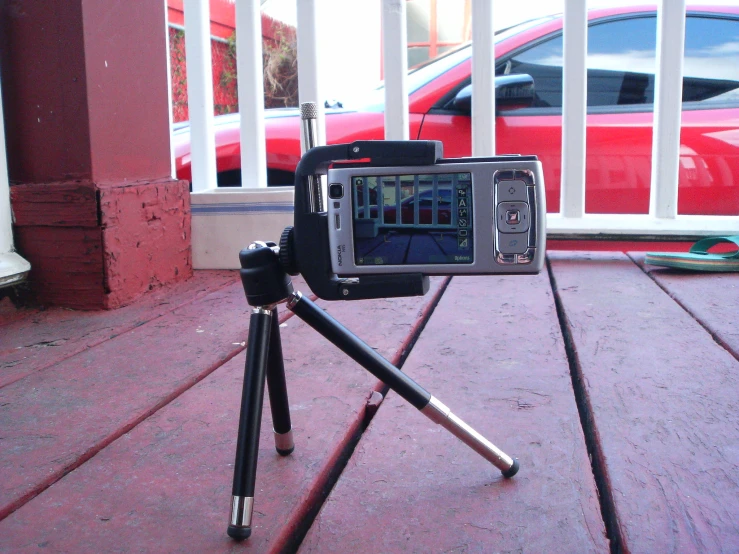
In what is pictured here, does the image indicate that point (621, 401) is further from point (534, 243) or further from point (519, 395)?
point (534, 243)

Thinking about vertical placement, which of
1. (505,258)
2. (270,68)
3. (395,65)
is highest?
(270,68)

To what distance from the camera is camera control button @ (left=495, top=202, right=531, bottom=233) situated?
0.59 m

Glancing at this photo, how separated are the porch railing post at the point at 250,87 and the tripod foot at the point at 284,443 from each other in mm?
1405

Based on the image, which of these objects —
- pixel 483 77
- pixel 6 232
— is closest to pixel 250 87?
pixel 483 77

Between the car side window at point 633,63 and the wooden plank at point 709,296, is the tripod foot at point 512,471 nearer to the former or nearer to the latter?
the wooden plank at point 709,296

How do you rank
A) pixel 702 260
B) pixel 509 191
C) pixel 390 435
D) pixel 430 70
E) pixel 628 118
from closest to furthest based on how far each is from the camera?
pixel 509 191 < pixel 390 435 < pixel 702 260 < pixel 628 118 < pixel 430 70

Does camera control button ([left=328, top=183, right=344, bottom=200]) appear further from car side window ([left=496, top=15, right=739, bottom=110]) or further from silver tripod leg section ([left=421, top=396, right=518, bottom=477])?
car side window ([left=496, top=15, right=739, bottom=110])

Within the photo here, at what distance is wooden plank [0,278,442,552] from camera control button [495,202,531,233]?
32 centimetres

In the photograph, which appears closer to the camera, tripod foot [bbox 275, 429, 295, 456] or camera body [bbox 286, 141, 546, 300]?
camera body [bbox 286, 141, 546, 300]

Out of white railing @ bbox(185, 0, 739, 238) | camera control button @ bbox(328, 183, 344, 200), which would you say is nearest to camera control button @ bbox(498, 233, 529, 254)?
camera control button @ bbox(328, 183, 344, 200)

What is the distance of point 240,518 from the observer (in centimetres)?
59

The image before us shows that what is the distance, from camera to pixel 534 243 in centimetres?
59

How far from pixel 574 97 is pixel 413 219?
5.01 feet

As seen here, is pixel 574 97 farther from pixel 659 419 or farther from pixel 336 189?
pixel 336 189
